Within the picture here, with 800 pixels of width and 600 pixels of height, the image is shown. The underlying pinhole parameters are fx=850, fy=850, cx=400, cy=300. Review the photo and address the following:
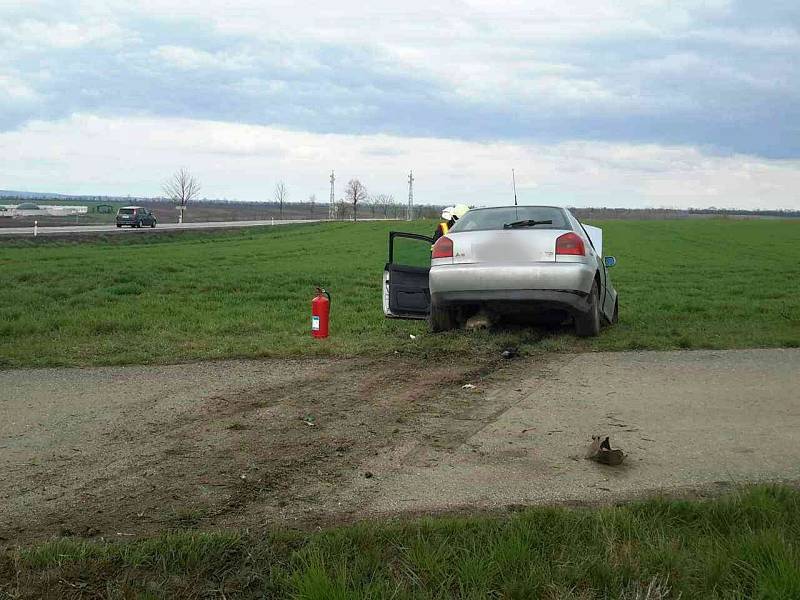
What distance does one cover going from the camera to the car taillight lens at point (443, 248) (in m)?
8.94

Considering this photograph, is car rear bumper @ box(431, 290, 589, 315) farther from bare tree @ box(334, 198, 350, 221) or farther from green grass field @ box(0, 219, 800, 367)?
bare tree @ box(334, 198, 350, 221)

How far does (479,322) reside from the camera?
9.81 metres

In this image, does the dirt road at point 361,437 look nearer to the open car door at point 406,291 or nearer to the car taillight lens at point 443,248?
the car taillight lens at point 443,248

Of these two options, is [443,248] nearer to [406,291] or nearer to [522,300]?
[522,300]

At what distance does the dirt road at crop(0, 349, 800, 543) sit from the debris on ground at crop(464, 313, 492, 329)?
1716 mm

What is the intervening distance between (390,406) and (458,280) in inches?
111

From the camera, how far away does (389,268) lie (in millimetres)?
10242

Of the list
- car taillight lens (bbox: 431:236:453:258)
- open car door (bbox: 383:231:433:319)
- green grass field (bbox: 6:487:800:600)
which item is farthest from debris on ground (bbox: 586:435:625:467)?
open car door (bbox: 383:231:433:319)

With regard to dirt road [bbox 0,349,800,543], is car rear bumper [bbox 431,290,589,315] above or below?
A: above

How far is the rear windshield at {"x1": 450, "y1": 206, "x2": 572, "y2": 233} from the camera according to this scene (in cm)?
912

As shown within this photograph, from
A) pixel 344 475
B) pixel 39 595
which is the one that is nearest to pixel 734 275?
pixel 344 475

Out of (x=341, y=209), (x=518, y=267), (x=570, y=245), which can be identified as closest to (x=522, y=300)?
(x=518, y=267)

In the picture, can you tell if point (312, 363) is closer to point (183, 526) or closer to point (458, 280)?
point (458, 280)

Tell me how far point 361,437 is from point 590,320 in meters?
4.58
